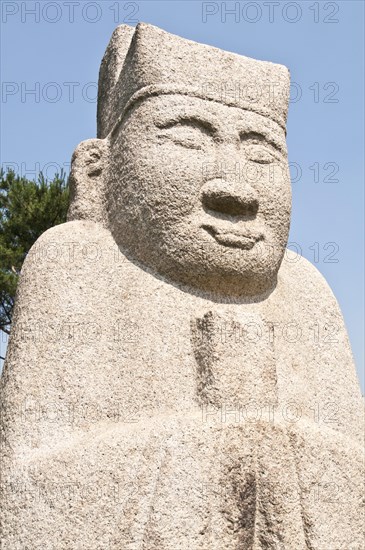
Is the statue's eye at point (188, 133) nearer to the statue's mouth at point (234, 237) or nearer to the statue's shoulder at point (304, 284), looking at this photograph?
the statue's mouth at point (234, 237)

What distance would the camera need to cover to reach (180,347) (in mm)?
3160

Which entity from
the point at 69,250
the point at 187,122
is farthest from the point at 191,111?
the point at 69,250

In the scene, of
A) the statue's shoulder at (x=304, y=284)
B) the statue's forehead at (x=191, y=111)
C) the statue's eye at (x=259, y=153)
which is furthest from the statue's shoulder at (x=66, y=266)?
the statue's shoulder at (x=304, y=284)

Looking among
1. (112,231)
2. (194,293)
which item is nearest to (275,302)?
(194,293)

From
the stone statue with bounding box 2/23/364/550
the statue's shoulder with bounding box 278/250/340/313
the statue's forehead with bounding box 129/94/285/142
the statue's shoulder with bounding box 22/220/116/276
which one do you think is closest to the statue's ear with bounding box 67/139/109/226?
the stone statue with bounding box 2/23/364/550

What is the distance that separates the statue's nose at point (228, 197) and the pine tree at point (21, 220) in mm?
7189

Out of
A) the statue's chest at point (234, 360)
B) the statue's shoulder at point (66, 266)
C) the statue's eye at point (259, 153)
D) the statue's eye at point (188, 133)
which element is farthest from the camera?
the statue's eye at point (259, 153)

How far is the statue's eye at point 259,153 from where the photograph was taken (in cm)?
345

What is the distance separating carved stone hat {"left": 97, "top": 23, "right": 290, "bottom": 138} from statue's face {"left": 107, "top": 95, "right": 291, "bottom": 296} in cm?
7

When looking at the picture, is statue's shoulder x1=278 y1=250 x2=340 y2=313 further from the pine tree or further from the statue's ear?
the pine tree

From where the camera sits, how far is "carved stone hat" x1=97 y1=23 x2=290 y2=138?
347cm

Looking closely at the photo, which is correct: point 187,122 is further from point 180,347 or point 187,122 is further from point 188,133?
point 180,347

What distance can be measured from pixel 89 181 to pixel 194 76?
2.40ft

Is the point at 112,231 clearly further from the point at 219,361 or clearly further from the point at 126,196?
the point at 219,361
